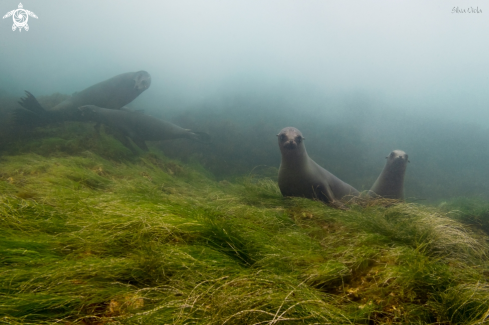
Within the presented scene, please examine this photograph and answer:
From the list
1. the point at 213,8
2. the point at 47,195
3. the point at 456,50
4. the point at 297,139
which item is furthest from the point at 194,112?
the point at 456,50

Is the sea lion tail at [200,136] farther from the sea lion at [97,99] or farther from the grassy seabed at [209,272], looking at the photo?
the grassy seabed at [209,272]

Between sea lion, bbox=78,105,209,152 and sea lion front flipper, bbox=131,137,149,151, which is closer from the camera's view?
sea lion, bbox=78,105,209,152

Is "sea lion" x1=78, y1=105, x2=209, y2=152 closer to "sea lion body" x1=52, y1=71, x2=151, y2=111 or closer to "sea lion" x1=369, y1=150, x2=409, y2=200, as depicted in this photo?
"sea lion body" x1=52, y1=71, x2=151, y2=111

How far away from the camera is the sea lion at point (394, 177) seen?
4.51 m

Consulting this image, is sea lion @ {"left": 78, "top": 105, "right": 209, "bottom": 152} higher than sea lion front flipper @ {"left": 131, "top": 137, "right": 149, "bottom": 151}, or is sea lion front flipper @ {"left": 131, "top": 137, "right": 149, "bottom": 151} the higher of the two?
sea lion @ {"left": 78, "top": 105, "right": 209, "bottom": 152}

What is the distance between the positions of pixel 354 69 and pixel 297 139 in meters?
70.6

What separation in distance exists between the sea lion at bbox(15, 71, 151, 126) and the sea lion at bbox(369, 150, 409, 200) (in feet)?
28.9

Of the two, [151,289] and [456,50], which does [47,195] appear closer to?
[151,289]

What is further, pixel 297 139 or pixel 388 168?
pixel 388 168

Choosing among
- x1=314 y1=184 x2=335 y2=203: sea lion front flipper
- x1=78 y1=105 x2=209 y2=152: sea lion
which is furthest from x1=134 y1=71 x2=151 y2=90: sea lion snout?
x1=314 y1=184 x2=335 y2=203: sea lion front flipper

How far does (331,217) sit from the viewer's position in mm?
2756

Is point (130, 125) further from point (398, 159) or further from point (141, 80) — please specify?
point (398, 159)

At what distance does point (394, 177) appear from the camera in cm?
460

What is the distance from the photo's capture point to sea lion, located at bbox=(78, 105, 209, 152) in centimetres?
795
